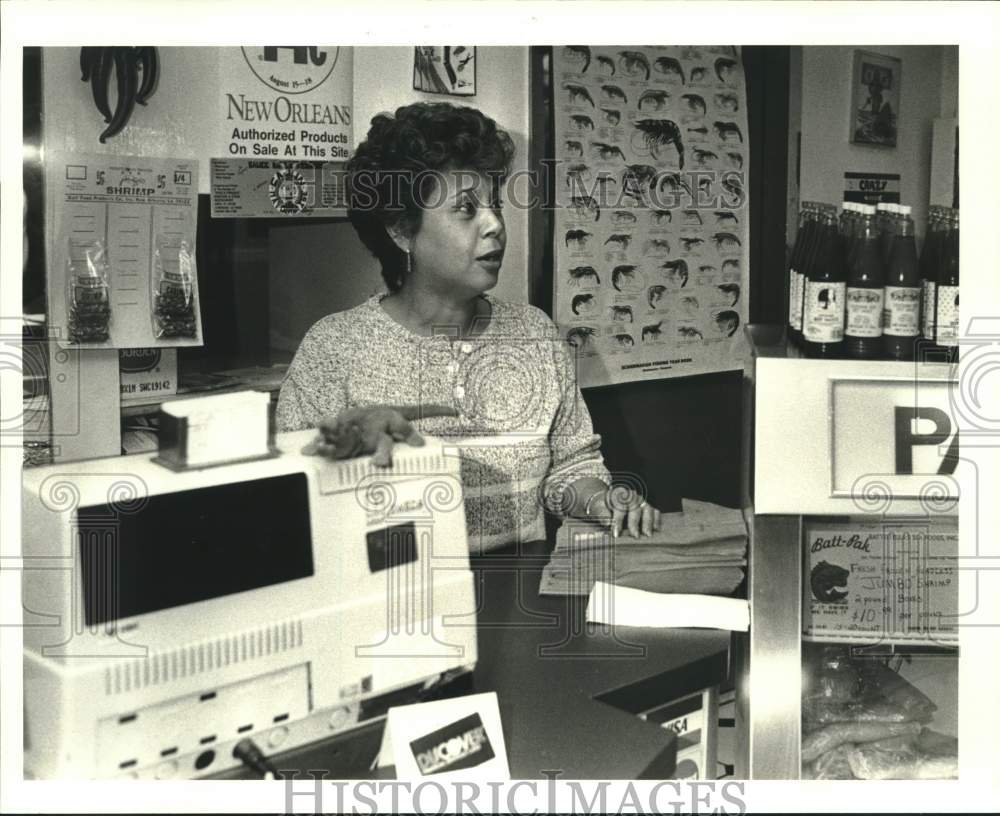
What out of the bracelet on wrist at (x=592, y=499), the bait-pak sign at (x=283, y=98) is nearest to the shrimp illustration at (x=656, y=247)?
the bracelet on wrist at (x=592, y=499)

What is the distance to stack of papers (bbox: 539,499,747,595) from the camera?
1.67 m

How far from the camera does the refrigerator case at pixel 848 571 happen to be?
1635 millimetres

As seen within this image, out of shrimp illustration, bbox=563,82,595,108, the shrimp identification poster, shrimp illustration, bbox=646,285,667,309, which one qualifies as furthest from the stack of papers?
shrimp illustration, bbox=563,82,595,108

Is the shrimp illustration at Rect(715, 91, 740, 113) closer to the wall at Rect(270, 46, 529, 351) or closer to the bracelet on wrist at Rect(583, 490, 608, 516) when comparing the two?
the wall at Rect(270, 46, 529, 351)

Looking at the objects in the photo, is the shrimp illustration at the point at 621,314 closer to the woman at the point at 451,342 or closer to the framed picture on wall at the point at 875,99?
the woman at the point at 451,342

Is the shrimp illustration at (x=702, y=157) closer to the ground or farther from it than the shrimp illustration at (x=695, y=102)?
closer to the ground

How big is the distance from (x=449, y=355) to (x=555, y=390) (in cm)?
19

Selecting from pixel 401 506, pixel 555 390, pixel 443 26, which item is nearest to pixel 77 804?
pixel 401 506

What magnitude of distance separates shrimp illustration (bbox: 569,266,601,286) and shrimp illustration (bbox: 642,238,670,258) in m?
0.10

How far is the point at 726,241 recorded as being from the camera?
1.70m

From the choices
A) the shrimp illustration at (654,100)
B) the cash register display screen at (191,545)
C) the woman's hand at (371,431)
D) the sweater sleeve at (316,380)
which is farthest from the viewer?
the shrimp illustration at (654,100)

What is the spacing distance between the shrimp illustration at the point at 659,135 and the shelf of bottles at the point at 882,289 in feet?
0.95

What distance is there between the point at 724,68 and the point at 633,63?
0.16m

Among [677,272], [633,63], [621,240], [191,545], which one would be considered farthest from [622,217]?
[191,545]
